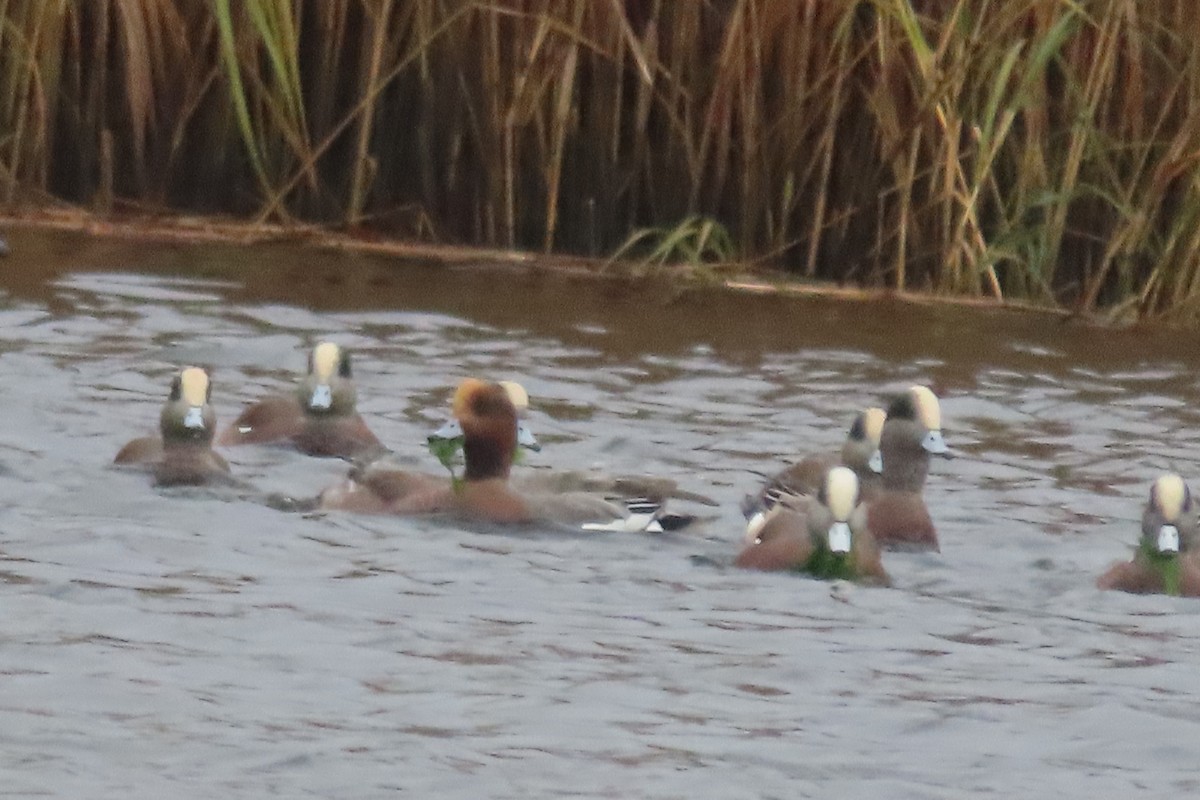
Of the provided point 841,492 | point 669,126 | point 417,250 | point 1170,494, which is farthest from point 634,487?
point 417,250

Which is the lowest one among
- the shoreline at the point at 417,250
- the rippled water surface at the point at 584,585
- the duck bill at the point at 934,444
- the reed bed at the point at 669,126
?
the rippled water surface at the point at 584,585

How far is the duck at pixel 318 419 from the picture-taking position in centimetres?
901

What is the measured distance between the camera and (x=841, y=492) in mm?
7488

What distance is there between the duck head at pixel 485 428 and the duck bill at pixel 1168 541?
1948 millimetres

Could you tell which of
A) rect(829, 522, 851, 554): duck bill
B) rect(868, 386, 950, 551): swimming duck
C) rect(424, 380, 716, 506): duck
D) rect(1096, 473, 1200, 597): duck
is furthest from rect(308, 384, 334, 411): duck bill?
rect(1096, 473, 1200, 597): duck

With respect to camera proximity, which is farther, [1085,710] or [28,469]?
[28,469]

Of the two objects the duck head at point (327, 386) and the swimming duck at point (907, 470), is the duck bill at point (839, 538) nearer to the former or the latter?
the swimming duck at point (907, 470)

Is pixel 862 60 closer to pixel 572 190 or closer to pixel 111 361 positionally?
pixel 572 190

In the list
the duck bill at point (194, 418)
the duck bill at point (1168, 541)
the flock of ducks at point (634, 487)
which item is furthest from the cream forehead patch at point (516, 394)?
the duck bill at point (1168, 541)

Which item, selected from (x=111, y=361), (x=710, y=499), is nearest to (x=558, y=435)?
(x=710, y=499)

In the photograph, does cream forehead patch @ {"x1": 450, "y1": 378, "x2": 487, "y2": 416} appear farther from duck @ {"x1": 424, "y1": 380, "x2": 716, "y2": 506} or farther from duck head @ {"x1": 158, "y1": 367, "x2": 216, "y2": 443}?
duck head @ {"x1": 158, "y1": 367, "x2": 216, "y2": 443}

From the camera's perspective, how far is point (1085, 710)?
6.10 meters

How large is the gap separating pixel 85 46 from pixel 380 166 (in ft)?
4.51

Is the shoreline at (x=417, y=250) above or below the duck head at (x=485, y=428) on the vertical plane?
above
